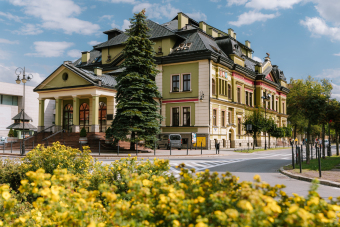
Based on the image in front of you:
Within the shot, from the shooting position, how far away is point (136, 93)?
2667 cm

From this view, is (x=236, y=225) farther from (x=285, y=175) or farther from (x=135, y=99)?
(x=135, y=99)

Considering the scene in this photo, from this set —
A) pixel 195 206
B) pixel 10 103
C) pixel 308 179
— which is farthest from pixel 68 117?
pixel 195 206

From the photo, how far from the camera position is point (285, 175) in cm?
1338

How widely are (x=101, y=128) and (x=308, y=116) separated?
81.6 ft

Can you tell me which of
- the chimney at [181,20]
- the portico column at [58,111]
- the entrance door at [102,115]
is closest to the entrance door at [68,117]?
the portico column at [58,111]

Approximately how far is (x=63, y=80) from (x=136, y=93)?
12421mm

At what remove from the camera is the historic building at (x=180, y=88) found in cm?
3372

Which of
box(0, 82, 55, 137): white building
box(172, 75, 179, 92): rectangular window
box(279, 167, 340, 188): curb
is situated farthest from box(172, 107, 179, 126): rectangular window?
box(0, 82, 55, 137): white building

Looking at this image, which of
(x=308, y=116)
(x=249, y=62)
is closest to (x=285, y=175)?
(x=308, y=116)

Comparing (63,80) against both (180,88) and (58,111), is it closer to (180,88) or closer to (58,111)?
(58,111)

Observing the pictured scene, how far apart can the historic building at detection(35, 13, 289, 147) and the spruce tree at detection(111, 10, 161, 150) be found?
5687mm

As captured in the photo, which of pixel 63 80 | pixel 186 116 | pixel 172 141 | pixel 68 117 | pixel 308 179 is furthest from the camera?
pixel 68 117

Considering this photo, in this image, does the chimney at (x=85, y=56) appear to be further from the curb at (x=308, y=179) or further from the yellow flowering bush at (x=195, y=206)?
the yellow flowering bush at (x=195, y=206)

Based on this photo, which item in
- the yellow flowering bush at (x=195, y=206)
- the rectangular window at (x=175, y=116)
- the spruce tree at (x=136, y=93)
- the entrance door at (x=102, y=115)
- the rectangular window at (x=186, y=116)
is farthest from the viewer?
the rectangular window at (x=175, y=116)
